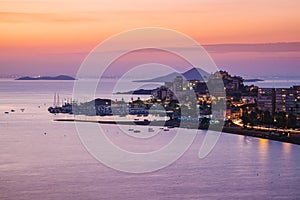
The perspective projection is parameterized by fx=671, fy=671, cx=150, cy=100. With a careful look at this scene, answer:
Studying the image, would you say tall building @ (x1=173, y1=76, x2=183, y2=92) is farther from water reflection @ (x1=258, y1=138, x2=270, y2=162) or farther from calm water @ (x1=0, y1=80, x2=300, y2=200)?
calm water @ (x1=0, y1=80, x2=300, y2=200)

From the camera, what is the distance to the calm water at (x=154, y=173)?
6.35 meters

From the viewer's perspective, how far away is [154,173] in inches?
298

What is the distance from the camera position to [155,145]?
34.7 feet

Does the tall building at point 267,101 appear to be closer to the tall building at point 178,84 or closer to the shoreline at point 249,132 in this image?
the shoreline at point 249,132

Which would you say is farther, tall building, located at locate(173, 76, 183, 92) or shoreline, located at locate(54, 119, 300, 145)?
tall building, located at locate(173, 76, 183, 92)

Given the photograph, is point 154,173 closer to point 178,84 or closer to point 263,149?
point 263,149

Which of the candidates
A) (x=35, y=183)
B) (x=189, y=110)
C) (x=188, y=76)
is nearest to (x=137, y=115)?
(x=189, y=110)

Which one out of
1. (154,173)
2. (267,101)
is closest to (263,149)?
(154,173)

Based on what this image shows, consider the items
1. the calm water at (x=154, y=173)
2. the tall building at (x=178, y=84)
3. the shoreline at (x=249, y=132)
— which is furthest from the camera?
the tall building at (x=178, y=84)

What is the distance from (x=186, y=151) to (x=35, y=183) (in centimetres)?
346

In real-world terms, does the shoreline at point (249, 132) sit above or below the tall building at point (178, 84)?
below

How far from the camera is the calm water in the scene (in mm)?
6352

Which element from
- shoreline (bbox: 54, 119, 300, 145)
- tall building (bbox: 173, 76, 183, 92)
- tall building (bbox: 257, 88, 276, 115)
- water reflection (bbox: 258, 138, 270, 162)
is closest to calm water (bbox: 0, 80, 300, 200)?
water reflection (bbox: 258, 138, 270, 162)

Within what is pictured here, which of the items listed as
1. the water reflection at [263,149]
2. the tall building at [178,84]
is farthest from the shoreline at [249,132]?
the tall building at [178,84]
